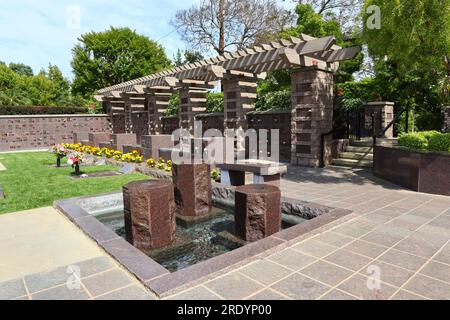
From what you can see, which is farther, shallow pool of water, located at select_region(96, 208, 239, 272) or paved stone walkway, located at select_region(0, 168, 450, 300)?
shallow pool of water, located at select_region(96, 208, 239, 272)

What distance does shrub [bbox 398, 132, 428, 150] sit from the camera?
664 cm

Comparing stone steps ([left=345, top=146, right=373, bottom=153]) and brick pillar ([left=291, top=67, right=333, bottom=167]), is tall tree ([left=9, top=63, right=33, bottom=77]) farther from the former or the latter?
stone steps ([left=345, top=146, right=373, bottom=153])

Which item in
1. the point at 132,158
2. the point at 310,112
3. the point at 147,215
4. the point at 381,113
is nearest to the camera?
the point at 147,215

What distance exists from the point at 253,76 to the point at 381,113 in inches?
198

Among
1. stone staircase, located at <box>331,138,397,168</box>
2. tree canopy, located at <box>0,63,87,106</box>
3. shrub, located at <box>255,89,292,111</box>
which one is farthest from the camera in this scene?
tree canopy, located at <box>0,63,87,106</box>

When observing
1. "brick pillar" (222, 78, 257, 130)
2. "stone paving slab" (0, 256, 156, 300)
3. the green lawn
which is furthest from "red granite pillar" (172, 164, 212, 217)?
"brick pillar" (222, 78, 257, 130)

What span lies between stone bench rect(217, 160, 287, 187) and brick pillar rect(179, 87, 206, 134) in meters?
8.11

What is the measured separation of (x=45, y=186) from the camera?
7.46 m

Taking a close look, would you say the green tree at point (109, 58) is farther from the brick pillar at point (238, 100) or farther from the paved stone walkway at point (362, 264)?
the paved stone walkway at point (362, 264)

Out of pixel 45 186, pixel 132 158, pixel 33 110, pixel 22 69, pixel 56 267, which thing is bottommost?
pixel 56 267

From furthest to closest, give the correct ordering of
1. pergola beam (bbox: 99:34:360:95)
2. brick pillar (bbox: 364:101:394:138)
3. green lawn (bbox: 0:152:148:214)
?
brick pillar (bbox: 364:101:394:138) → pergola beam (bbox: 99:34:360:95) → green lawn (bbox: 0:152:148:214)

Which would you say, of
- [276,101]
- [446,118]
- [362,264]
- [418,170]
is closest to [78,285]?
[362,264]

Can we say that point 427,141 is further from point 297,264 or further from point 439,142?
point 297,264
